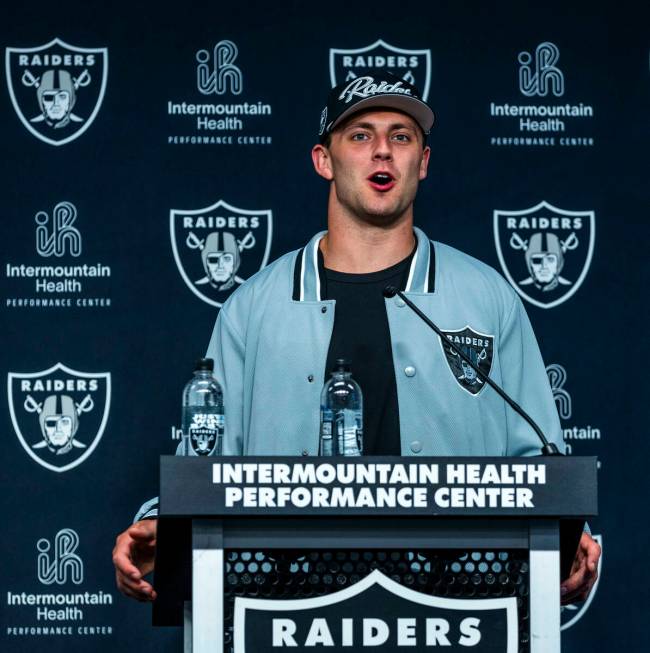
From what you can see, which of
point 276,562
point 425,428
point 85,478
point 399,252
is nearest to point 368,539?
point 276,562

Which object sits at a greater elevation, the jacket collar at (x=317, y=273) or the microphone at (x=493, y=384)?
the jacket collar at (x=317, y=273)

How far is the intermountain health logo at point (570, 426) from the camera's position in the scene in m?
3.72

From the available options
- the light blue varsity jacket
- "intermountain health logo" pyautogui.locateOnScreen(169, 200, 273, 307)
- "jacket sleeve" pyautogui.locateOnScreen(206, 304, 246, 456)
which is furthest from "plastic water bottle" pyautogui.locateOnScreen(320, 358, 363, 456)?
"intermountain health logo" pyautogui.locateOnScreen(169, 200, 273, 307)

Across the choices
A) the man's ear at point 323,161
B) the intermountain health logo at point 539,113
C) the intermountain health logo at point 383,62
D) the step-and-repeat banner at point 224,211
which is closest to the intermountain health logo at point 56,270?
the step-and-repeat banner at point 224,211

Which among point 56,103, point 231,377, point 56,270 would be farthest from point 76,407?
point 231,377

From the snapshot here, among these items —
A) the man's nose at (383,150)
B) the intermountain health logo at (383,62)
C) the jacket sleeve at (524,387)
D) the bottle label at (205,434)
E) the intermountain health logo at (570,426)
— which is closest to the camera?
the bottle label at (205,434)

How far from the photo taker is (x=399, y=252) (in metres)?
2.84

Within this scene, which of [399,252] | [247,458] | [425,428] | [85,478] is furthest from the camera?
[85,478]

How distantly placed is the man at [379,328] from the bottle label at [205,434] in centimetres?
50

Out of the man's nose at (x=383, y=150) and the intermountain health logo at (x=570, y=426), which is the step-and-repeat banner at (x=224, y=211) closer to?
the intermountain health logo at (x=570, y=426)

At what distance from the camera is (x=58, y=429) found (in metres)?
3.69

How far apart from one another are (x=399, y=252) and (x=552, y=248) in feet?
3.59

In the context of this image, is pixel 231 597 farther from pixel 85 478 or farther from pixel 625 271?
pixel 625 271

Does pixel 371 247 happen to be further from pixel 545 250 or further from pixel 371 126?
pixel 545 250
